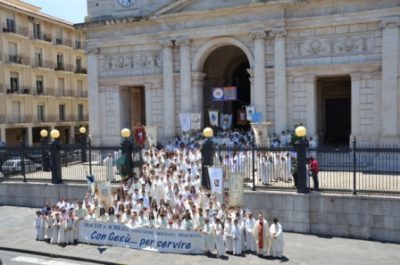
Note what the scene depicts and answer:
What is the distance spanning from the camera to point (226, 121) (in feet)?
98.0

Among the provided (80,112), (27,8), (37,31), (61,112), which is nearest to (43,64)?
(37,31)

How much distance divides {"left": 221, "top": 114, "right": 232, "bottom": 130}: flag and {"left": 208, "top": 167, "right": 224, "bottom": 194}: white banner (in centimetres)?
1357

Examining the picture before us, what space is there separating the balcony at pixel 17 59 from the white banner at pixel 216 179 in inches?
1274

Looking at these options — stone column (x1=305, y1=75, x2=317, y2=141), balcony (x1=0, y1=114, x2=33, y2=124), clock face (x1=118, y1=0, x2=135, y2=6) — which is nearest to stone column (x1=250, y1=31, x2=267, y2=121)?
stone column (x1=305, y1=75, x2=317, y2=141)

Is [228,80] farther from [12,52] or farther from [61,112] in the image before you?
[61,112]

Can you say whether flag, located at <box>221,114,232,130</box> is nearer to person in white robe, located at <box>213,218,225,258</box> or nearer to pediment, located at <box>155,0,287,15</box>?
pediment, located at <box>155,0,287,15</box>

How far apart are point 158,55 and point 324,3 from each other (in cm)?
1105

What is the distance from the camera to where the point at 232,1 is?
25.5 meters

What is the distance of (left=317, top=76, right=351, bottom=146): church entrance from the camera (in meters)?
30.6

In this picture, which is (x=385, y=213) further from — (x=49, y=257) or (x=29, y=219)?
(x=29, y=219)

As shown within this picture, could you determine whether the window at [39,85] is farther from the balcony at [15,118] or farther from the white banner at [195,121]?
the white banner at [195,121]

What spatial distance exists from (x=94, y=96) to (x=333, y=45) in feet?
54.4

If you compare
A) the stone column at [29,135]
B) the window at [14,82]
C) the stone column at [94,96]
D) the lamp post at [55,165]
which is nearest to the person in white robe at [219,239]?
the lamp post at [55,165]

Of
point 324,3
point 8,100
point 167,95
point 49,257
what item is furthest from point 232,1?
point 8,100
